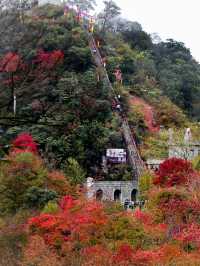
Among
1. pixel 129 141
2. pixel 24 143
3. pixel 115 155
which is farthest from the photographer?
pixel 129 141

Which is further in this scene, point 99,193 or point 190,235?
point 99,193

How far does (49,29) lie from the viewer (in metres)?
50.8

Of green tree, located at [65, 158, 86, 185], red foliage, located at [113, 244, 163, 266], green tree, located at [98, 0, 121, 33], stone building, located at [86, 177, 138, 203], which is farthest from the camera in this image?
green tree, located at [98, 0, 121, 33]

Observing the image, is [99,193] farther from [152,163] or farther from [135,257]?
[135,257]

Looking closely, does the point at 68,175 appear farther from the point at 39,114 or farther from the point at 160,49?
the point at 160,49

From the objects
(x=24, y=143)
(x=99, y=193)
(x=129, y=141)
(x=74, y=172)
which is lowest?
(x=99, y=193)

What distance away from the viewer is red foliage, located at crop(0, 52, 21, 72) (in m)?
46.3

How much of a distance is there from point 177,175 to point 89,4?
37226 millimetres

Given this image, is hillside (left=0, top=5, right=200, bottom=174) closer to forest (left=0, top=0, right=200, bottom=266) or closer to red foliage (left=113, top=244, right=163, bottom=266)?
forest (left=0, top=0, right=200, bottom=266)

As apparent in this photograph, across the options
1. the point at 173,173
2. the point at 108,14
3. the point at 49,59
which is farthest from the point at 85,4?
the point at 173,173

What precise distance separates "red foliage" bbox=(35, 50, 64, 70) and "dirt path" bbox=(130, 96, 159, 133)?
602 cm

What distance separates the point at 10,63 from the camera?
153 ft

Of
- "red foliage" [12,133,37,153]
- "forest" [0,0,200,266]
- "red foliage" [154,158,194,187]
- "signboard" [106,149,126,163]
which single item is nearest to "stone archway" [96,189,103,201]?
"forest" [0,0,200,266]

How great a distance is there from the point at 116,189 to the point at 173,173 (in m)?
6.03
